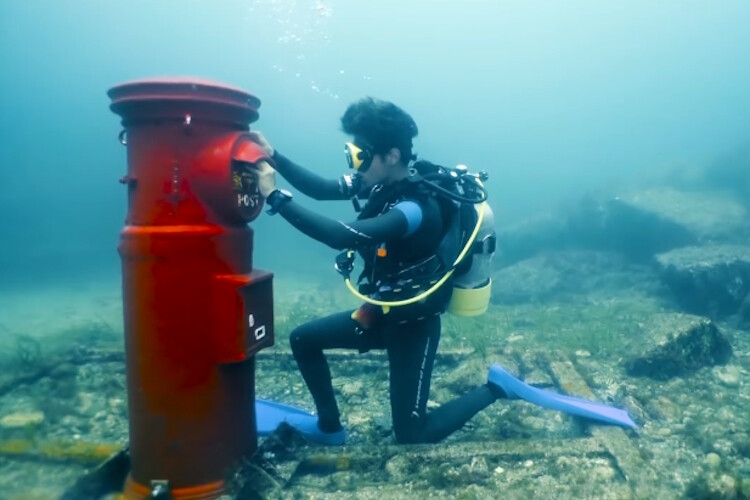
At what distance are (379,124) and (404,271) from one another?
1.05 meters

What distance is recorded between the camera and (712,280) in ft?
31.5

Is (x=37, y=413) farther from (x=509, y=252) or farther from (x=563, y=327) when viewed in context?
(x=509, y=252)

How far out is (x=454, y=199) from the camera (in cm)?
361

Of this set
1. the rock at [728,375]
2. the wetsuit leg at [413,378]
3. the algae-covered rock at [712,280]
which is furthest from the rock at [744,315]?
the wetsuit leg at [413,378]

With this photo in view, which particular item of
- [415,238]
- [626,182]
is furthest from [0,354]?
[626,182]

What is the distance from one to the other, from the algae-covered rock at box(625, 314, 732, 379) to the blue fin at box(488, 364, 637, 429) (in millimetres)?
1902

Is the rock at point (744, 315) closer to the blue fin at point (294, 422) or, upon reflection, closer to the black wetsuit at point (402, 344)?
the black wetsuit at point (402, 344)

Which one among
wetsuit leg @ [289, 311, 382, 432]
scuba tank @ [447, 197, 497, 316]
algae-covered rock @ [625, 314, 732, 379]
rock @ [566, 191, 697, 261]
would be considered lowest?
rock @ [566, 191, 697, 261]

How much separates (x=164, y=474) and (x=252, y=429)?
0.58 m

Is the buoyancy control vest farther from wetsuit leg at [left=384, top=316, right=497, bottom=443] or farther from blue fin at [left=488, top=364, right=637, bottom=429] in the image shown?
blue fin at [left=488, top=364, right=637, bottom=429]

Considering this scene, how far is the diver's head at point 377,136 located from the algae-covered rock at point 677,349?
4103mm

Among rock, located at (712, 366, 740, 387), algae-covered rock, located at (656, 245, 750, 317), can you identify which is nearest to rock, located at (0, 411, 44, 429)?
rock, located at (712, 366, 740, 387)

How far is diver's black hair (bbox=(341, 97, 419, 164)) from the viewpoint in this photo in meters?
3.60

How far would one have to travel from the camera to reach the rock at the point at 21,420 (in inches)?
186
